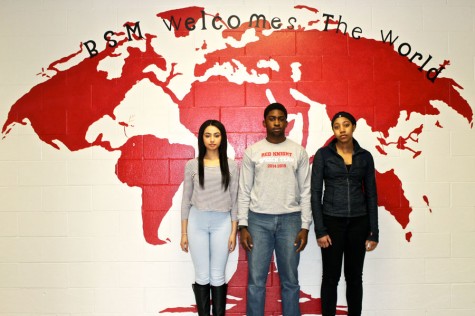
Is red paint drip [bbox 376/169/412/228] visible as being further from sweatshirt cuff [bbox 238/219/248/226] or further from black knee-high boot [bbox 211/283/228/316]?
black knee-high boot [bbox 211/283/228/316]

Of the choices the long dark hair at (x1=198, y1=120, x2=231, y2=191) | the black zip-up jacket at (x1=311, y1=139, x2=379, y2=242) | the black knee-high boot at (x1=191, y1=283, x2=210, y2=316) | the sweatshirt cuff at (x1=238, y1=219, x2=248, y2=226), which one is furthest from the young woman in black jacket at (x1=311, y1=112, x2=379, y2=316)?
the black knee-high boot at (x1=191, y1=283, x2=210, y2=316)

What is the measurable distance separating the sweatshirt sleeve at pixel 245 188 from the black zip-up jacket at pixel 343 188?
0.40m

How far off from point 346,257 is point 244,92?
1.33m

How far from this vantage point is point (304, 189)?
236cm

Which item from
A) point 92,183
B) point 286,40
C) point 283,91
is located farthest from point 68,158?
point 286,40

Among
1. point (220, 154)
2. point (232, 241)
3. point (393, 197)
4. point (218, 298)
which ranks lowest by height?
point (218, 298)

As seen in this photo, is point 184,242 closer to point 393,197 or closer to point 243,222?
point 243,222

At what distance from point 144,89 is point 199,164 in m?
0.76

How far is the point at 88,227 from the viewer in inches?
107

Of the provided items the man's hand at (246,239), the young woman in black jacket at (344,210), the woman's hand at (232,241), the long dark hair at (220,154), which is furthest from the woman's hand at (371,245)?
the long dark hair at (220,154)

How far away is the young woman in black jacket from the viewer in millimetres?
2281

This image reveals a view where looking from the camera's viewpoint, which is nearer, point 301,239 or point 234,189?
point 301,239

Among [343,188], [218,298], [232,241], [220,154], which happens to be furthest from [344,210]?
[218,298]

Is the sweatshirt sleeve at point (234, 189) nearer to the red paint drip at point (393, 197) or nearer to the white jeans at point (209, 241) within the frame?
the white jeans at point (209, 241)
